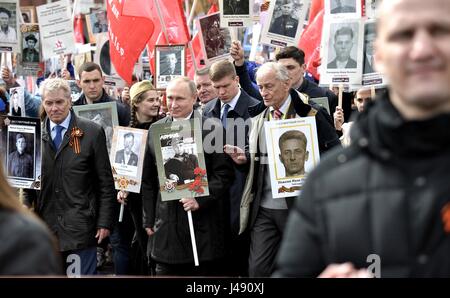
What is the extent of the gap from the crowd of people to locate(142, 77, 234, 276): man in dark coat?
0.01 metres

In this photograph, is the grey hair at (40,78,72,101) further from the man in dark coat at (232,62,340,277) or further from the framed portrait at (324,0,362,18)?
the framed portrait at (324,0,362,18)

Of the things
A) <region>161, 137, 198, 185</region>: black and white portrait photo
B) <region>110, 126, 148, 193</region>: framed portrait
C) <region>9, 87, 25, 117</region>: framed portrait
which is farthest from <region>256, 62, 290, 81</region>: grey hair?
<region>9, 87, 25, 117</region>: framed portrait

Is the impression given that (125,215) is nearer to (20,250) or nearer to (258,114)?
(258,114)

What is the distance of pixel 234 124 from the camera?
871 centimetres

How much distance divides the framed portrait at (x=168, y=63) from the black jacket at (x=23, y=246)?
28.5 feet

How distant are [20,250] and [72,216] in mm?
5559

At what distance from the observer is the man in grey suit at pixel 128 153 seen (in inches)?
349

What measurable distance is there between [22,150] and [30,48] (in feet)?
15.9

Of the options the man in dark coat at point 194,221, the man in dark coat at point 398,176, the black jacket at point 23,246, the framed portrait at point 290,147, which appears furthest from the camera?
the man in dark coat at point 194,221

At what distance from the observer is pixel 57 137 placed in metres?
8.16

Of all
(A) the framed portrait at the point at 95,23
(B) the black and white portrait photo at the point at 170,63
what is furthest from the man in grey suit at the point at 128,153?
(A) the framed portrait at the point at 95,23

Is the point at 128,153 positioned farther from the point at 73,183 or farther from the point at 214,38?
the point at 214,38

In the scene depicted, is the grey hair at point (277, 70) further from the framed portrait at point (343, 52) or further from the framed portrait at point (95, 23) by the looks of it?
the framed portrait at point (95, 23)

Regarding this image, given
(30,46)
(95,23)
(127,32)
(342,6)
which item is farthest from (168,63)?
(95,23)
